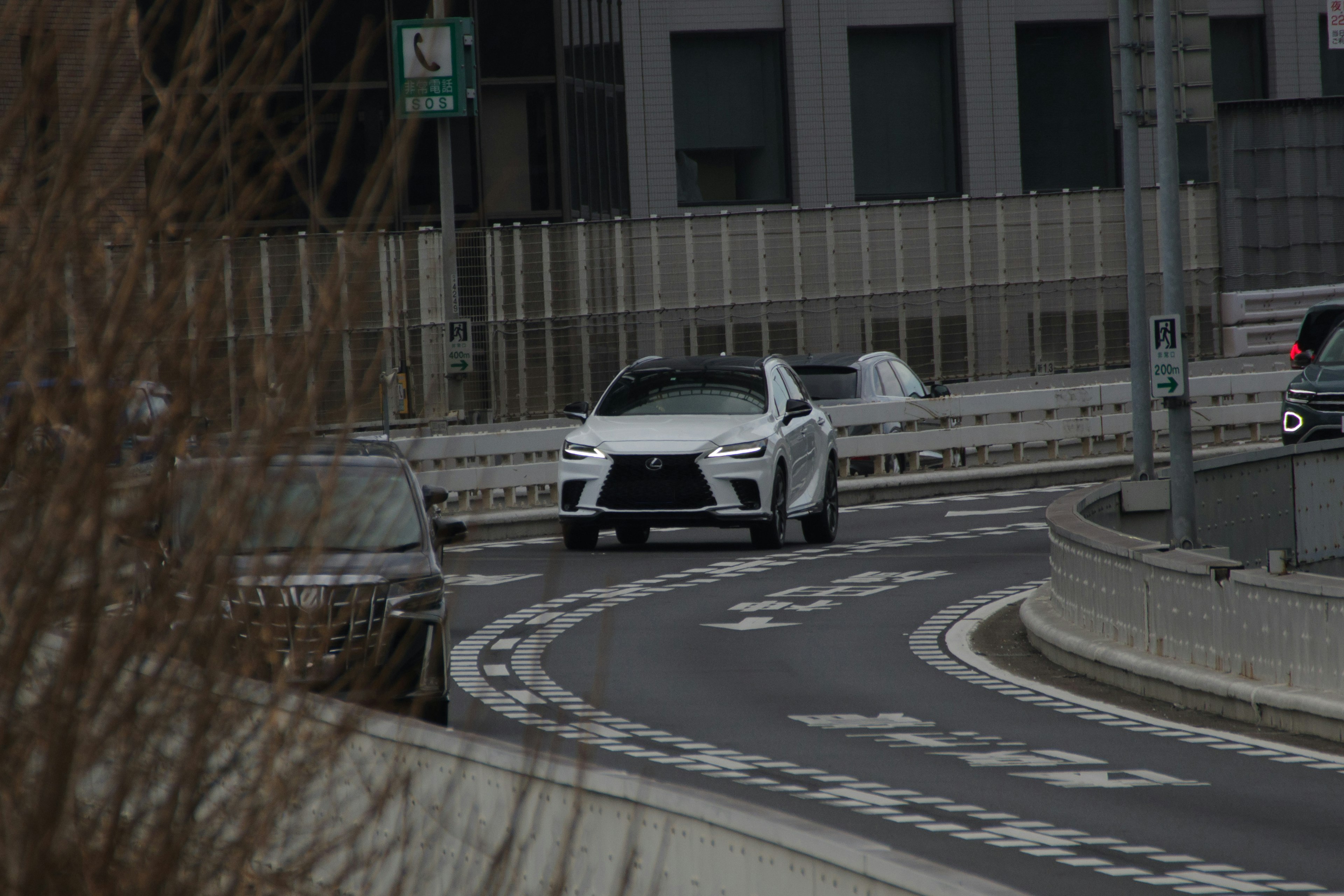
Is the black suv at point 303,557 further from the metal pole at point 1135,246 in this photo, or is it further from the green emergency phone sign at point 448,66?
the green emergency phone sign at point 448,66

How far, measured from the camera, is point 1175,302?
61.1 ft

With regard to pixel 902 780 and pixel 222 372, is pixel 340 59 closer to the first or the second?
pixel 902 780

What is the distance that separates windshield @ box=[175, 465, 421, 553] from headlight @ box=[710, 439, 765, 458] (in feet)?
59.3

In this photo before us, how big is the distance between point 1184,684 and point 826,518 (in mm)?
11150

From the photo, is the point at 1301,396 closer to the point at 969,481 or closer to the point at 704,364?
the point at 969,481

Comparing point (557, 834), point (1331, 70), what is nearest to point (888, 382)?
point (557, 834)

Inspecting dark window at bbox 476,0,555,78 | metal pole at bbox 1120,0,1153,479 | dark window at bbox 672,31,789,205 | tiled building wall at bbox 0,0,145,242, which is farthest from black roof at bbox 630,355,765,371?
dark window at bbox 672,31,789,205

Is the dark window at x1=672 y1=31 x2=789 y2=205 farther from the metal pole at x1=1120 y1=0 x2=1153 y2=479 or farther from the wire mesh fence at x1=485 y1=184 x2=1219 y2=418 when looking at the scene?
the metal pole at x1=1120 y1=0 x2=1153 y2=479

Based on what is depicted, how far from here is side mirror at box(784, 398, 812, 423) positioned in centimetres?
2328

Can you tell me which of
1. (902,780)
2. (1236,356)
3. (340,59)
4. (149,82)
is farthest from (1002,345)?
(149,82)

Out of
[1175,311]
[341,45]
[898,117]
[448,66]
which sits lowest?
[1175,311]

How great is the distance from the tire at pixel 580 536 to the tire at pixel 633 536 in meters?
0.78

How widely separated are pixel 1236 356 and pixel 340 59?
17970 mm

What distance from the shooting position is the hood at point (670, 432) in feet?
73.4
